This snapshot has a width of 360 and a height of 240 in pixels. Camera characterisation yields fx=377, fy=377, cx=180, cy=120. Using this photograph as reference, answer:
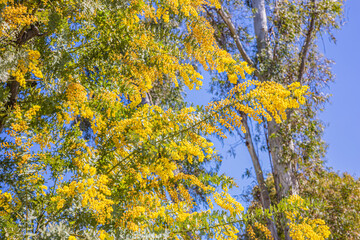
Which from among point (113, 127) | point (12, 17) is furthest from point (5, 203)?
point (12, 17)

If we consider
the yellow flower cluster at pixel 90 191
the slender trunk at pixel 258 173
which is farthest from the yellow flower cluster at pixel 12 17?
the slender trunk at pixel 258 173

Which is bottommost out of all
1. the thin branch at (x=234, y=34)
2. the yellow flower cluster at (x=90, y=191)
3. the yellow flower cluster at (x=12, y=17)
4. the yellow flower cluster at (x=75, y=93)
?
the yellow flower cluster at (x=90, y=191)

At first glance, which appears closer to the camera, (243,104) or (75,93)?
(243,104)

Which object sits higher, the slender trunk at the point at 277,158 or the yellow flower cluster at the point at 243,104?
the slender trunk at the point at 277,158

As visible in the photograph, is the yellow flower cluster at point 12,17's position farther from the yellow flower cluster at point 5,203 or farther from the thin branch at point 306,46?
the thin branch at point 306,46

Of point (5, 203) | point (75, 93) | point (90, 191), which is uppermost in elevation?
point (75, 93)

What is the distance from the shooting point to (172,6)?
3.47 meters

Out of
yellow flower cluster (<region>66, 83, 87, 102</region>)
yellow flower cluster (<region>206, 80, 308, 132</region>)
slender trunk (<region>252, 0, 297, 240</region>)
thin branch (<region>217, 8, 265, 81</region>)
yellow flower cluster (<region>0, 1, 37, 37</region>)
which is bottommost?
yellow flower cluster (<region>206, 80, 308, 132</region>)

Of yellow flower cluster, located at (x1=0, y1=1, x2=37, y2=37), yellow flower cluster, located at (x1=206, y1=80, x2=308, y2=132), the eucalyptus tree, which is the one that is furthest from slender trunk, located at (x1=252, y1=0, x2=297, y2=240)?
yellow flower cluster, located at (x1=0, y1=1, x2=37, y2=37)

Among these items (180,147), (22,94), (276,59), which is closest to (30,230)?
(180,147)

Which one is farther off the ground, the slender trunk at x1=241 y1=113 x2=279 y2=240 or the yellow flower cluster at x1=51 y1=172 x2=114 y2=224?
the slender trunk at x1=241 y1=113 x2=279 y2=240

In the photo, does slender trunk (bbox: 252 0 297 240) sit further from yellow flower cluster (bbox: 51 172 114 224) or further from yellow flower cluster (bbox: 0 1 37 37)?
yellow flower cluster (bbox: 0 1 37 37)

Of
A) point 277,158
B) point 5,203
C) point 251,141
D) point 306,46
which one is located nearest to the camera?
point 5,203

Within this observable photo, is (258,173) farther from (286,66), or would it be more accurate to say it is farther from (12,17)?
(12,17)
